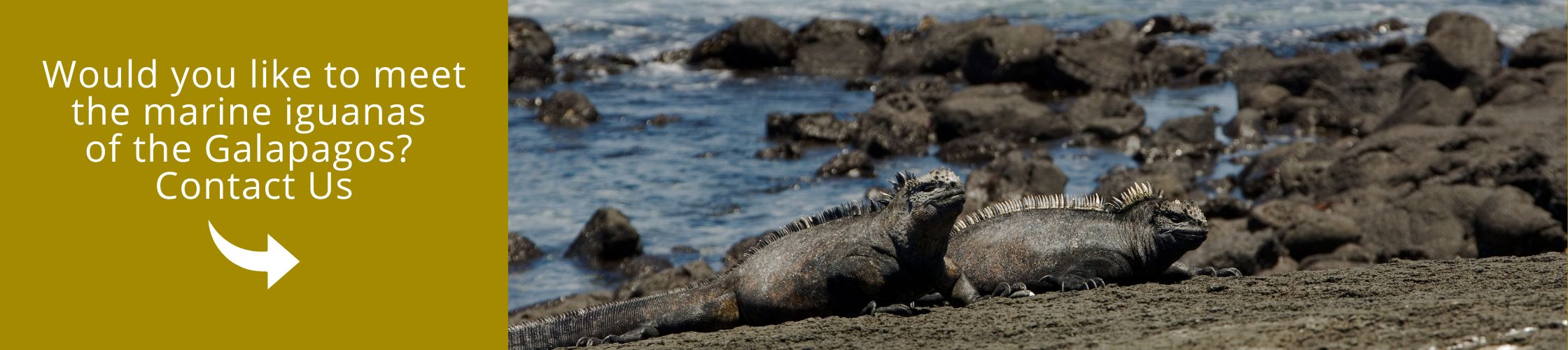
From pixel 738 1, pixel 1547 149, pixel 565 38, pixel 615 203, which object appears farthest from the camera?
pixel 738 1

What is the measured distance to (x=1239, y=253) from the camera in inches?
450

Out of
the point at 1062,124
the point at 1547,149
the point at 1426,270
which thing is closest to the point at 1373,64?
the point at 1062,124

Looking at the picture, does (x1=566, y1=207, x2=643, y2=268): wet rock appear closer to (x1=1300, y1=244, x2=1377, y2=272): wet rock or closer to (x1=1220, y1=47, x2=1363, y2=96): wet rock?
(x1=1300, y1=244, x2=1377, y2=272): wet rock

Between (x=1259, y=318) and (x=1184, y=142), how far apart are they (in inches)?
526

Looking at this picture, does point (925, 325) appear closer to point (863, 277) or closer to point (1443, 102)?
point (863, 277)

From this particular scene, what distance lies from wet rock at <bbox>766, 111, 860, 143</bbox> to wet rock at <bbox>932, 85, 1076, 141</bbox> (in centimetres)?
113

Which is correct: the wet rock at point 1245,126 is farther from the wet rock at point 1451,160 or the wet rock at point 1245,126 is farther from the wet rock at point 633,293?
the wet rock at point 633,293

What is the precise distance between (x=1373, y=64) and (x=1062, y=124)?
10019 mm

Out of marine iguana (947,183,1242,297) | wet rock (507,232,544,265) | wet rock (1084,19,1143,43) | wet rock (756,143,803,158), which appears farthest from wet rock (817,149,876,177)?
wet rock (1084,19,1143,43)

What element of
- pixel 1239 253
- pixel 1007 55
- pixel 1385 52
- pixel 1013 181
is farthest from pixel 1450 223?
pixel 1385 52

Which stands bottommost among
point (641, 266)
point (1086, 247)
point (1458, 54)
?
point (641, 266)

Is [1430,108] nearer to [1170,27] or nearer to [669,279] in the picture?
[669,279]

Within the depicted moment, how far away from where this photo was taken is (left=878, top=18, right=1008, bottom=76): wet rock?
27297mm

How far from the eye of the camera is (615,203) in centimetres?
1722
